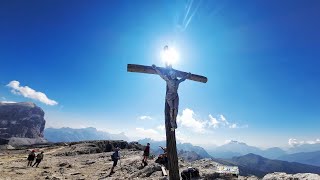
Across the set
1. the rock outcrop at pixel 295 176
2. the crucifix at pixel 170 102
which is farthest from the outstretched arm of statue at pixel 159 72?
the rock outcrop at pixel 295 176

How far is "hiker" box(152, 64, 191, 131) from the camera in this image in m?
10.8

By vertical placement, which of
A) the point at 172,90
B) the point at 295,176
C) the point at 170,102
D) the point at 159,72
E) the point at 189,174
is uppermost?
the point at 159,72

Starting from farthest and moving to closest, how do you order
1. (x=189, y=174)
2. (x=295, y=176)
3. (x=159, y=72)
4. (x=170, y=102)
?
(x=189, y=174)
(x=295, y=176)
(x=159, y=72)
(x=170, y=102)

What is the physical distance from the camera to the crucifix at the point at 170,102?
10.9m

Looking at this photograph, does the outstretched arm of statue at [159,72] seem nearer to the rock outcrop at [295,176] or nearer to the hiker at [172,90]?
the hiker at [172,90]

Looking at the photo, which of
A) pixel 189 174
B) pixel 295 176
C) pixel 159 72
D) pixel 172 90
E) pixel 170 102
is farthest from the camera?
pixel 189 174

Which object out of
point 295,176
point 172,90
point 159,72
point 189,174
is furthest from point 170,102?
point 189,174

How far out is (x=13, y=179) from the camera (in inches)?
899

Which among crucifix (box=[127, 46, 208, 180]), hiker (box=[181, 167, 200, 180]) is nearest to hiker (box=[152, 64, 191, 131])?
crucifix (box=[127, 46, 208, 180])

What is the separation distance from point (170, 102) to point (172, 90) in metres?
0.54

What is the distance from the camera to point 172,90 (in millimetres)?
11031

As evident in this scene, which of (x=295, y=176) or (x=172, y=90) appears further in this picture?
(x=295, y=176)

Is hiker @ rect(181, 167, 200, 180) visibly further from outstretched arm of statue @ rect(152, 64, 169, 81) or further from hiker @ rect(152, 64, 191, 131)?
outstretched arm of statue @ rect(152, 64, 169, 81)

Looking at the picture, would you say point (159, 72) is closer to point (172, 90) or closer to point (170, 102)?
point (172, 90)
